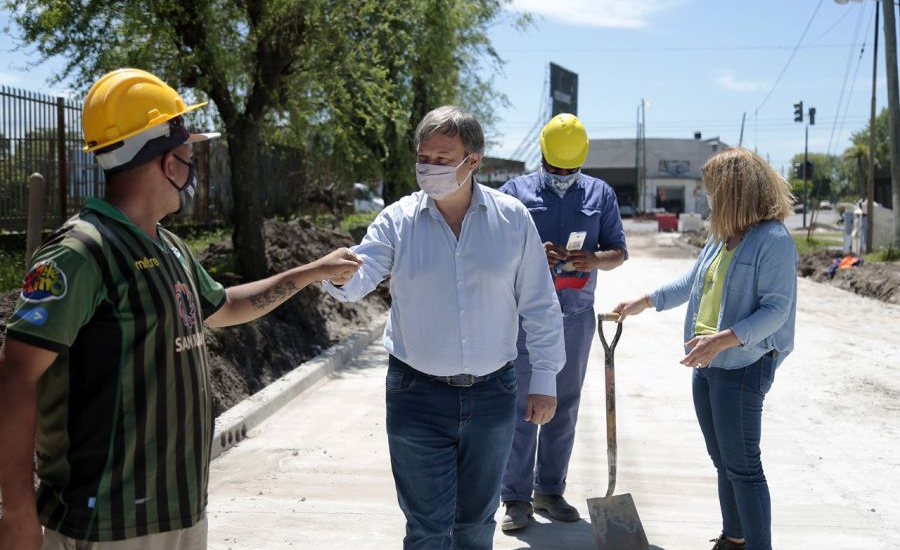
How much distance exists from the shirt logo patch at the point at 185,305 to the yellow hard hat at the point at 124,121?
1.26ft

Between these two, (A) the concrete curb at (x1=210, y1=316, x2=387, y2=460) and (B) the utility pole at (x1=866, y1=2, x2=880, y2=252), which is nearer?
(A) the concrete curb at (x1=210, y1=316, x2=387, y2=460)

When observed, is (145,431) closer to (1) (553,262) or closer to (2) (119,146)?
(2) (119,146)

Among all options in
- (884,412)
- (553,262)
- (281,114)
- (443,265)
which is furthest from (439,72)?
(443,265)

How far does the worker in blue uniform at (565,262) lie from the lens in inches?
205

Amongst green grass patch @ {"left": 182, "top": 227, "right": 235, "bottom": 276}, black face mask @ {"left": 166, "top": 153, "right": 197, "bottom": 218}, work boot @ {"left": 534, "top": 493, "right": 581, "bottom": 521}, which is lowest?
work boot @ {"left": 534, "top": 493, "right": 581, "bottom": 521}

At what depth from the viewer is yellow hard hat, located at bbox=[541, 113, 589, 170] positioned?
5289mm

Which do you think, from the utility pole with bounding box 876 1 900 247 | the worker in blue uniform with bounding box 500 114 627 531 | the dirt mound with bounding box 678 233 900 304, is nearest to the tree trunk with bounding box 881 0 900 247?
the utility pole with bounding box 876 1 900 247

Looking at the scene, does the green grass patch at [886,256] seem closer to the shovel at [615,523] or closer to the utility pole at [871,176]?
the utility pole at [871,176]

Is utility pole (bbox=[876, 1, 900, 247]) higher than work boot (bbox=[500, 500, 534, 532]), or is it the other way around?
utility pole (bbox=[876, 1, 900, 247])

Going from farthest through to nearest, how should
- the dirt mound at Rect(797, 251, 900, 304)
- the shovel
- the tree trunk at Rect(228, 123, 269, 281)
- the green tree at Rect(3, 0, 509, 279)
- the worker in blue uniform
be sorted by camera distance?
the dirt mound at Rect(797, 251, 900, 304) < the tree trunk at Rect(228, 123, 269, 281) < the green tree at Rect(3, 0, 509, 279) < the worker in blue uniform < the shovel

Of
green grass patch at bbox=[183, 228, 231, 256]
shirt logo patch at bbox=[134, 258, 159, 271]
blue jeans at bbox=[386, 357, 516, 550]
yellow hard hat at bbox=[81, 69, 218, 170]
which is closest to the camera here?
shirt logo patch at bbox=[134, 258, 159, 271]

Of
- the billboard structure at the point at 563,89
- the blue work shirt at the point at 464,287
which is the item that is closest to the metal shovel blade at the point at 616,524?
the blue work shirt at the point at 464,287

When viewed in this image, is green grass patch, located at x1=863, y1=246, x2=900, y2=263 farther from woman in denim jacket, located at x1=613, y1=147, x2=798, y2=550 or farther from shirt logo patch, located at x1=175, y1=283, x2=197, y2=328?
shirt logo patch, located at x1=175, y1=283, x2=197, y2=328

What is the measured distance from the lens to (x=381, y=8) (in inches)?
536
